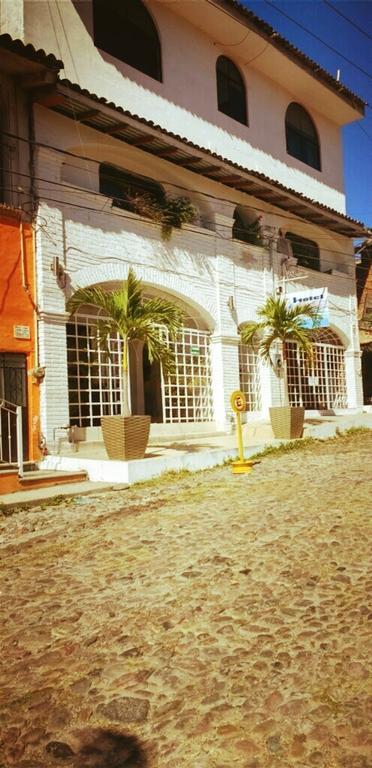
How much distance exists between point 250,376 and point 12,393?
7.12 m

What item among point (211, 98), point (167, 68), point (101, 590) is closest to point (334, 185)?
point (211, 98)

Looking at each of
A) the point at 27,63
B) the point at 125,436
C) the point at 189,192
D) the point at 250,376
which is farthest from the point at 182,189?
the point at 125,436

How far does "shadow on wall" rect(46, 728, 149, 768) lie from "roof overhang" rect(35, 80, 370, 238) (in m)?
9.75

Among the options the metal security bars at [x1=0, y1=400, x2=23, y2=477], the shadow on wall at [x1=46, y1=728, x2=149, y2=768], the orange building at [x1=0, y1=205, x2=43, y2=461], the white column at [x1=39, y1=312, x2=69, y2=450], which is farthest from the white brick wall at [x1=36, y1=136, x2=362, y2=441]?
the shadow on wall at [x1=46, y1=728, x2=149, y2=768]

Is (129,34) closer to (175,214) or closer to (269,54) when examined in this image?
(175,214)

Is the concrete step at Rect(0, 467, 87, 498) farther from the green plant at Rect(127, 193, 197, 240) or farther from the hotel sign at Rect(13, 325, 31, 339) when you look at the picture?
the green plant at Rect(127, 193, 197, 240)

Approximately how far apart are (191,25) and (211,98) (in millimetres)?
1871

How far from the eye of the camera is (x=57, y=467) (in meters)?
8.80

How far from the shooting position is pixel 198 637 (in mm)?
2850

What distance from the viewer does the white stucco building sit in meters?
9.85

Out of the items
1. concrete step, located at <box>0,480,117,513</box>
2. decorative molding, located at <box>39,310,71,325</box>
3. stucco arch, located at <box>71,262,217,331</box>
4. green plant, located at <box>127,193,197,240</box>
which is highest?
green plant, located at <box>127,193,197,240</box>

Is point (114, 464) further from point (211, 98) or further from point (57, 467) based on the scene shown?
point (211, 98)

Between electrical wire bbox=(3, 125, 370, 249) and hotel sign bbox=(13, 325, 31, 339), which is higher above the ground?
electrical wire bbox=(3, 125, 370, 249)

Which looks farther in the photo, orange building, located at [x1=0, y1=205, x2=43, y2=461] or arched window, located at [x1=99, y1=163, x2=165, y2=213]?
arched window, located at [x1=99, y1=163, x2=165, y2=213]
